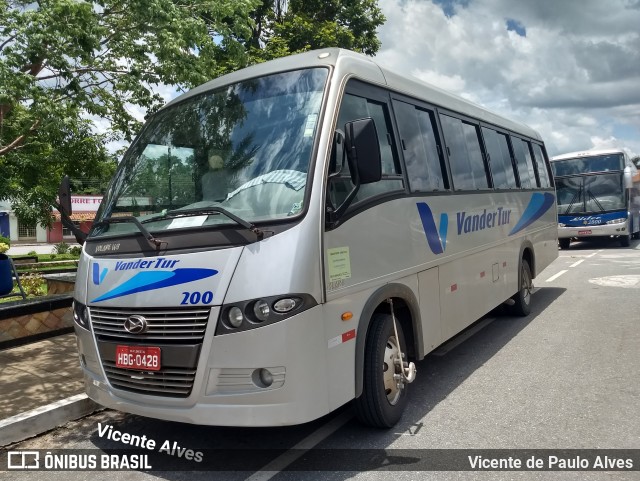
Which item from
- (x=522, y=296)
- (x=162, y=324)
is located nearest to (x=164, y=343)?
(x=162, y=324)

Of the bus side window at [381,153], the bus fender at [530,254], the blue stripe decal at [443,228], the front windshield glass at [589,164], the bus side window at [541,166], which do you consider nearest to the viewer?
the bus side window at [381,153]

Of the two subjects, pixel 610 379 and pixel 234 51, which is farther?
pixel 234 51

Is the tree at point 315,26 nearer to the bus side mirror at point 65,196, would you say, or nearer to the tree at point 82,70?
the tree at point 82,70

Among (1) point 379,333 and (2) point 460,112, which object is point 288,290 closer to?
(1) point 379,333

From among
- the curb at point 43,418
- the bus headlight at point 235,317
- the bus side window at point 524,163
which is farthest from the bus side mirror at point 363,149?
the bus side window at point 524,163

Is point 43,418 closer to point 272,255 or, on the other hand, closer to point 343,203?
point 272,255

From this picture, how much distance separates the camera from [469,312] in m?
6.04

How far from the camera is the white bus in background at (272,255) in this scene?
131 inches

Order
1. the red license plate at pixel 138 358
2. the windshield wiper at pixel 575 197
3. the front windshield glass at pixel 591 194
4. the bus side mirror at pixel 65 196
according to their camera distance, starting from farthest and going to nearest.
→ the windshield wiper at pixel 575 197 → the front windshield glass at pixel 591 194 → the bus side mirror at pixel 65 196 → the red license plate at pixel 138 358

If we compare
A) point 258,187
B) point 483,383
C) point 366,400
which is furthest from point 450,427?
point 258,187

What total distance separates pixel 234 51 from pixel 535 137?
→ 5.83m

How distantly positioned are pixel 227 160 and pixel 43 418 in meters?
2.64

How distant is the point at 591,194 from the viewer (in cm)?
1955

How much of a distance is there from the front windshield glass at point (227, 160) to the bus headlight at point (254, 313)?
1.76 ft
